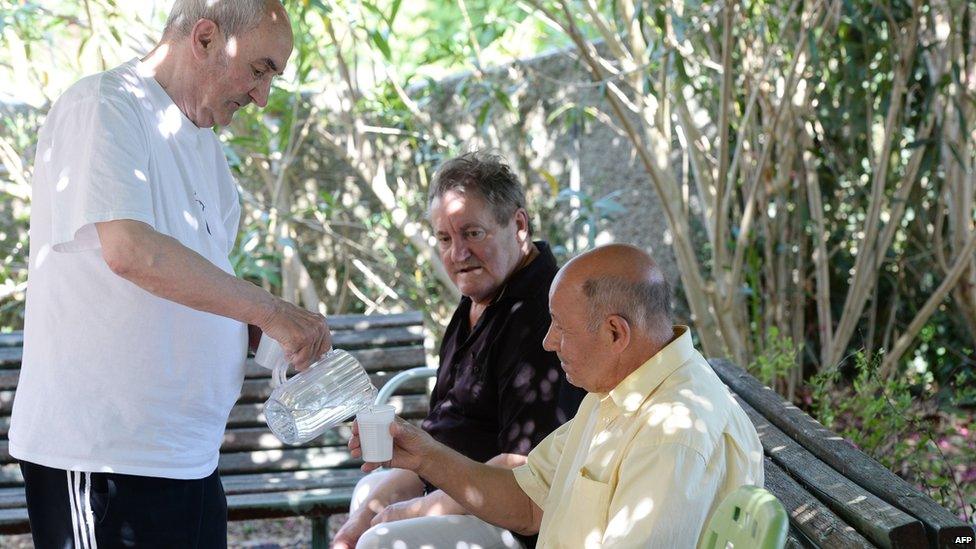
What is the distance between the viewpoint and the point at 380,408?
2047 mm

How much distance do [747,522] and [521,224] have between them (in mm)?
1300

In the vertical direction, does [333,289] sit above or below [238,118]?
below

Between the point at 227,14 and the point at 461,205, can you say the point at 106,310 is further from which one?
the point at 461,205

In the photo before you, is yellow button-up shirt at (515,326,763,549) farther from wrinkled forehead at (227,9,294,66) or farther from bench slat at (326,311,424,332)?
bench slat at (326,311,424,332)

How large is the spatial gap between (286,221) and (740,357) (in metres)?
2.32

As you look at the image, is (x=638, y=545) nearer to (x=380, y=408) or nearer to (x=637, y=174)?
(x=380, y=408)

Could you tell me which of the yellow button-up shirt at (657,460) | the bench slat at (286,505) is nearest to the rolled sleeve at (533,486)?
the yellow button-up shirt at (657,460)

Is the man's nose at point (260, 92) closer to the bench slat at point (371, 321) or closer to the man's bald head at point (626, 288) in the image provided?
the man's bald head at point (626, 288)

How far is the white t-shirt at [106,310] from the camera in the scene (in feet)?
6.23

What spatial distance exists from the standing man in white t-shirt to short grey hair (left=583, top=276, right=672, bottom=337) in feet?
1.66

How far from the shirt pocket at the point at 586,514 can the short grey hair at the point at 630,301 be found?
0.27 m

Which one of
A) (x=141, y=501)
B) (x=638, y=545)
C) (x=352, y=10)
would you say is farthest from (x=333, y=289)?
(x=638, y=545)

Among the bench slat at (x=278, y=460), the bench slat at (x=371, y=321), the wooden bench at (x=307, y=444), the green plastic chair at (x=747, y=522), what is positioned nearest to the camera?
the green plastic chair at (x=747, y=522)

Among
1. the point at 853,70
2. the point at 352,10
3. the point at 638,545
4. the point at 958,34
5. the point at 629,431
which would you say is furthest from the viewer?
the point at 352,10
